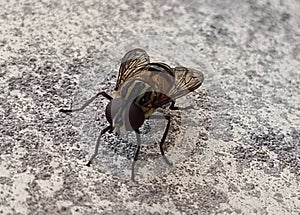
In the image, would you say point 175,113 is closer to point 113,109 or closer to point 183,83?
point 183,83

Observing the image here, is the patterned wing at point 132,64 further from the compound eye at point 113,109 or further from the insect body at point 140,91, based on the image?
the compound eye at point 113,109

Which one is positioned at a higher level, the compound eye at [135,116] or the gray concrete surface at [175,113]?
the compound eye at [135,116]

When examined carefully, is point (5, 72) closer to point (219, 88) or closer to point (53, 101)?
point (53, 101)

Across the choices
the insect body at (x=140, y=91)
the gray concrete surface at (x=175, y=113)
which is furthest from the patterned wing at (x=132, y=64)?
the gray concrete surface at (x=175, y=113)

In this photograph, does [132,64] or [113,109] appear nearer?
[113,109]

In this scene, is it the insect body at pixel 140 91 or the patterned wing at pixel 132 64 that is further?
the patterned wing at pixel 132 64

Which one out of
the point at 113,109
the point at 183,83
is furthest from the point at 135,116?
A: the point at 183,83

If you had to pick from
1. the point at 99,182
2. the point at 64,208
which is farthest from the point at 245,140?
the point at 64,208

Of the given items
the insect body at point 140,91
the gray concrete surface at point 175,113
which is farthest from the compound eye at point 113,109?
the gray concrete surface at point 175,113
